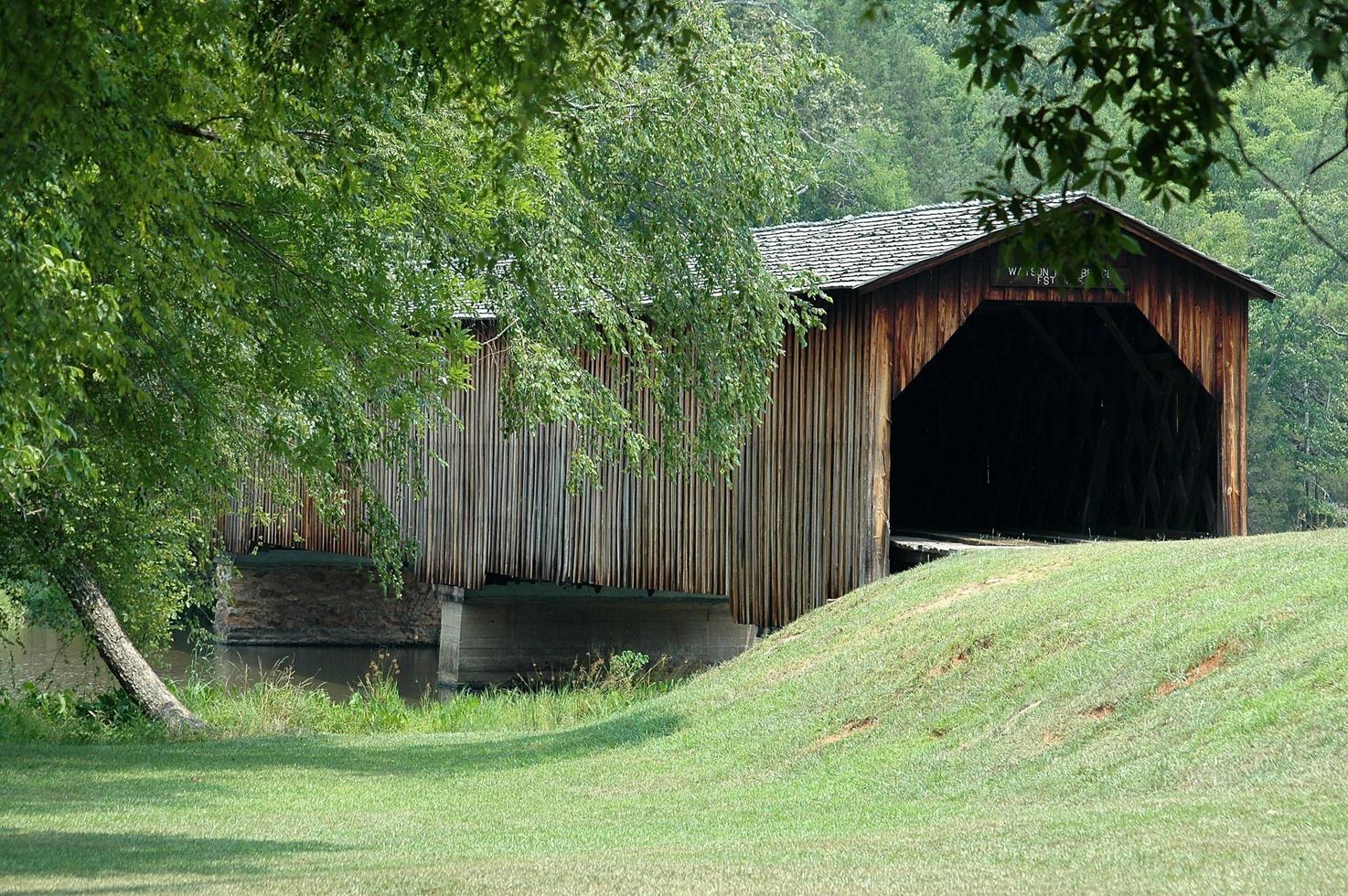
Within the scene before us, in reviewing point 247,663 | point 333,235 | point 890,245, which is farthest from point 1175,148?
point 247,663

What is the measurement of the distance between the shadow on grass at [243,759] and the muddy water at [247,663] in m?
7.42

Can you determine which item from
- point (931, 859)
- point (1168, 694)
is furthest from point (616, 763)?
point (931, 859)

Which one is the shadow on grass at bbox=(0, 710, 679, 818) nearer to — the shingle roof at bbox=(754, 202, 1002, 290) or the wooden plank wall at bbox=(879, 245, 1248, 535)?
the shingle roof at bbox=(754, 202, 1002, 290)

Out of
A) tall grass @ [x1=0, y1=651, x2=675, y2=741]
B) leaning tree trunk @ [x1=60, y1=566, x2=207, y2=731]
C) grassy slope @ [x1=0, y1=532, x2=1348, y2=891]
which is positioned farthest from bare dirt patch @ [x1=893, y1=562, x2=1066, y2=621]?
leaning tree trunk @ [x1=60, y1=566, x2=207, y2=731]

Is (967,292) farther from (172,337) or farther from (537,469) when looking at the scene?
(172,337)

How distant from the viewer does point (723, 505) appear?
1708 centimetres

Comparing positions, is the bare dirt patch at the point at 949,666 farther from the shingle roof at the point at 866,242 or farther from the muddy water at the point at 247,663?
the muddy water at the point at 247,663

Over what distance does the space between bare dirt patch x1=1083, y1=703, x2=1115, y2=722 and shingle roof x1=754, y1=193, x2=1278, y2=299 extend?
15.5ft

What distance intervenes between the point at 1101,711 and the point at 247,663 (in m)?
18.9

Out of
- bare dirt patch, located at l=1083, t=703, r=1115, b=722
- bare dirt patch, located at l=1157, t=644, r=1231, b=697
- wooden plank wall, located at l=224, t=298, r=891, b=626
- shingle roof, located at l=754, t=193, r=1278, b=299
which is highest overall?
shingle roof, located at l=754, t=193, r=1278, b=299

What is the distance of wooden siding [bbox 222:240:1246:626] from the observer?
15.7 m

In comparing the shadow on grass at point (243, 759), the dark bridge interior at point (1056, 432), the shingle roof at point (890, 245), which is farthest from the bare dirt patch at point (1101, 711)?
the dark bridge interior at point (1056, 432)

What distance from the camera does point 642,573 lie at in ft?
59.4

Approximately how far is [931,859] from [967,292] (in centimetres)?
1071
